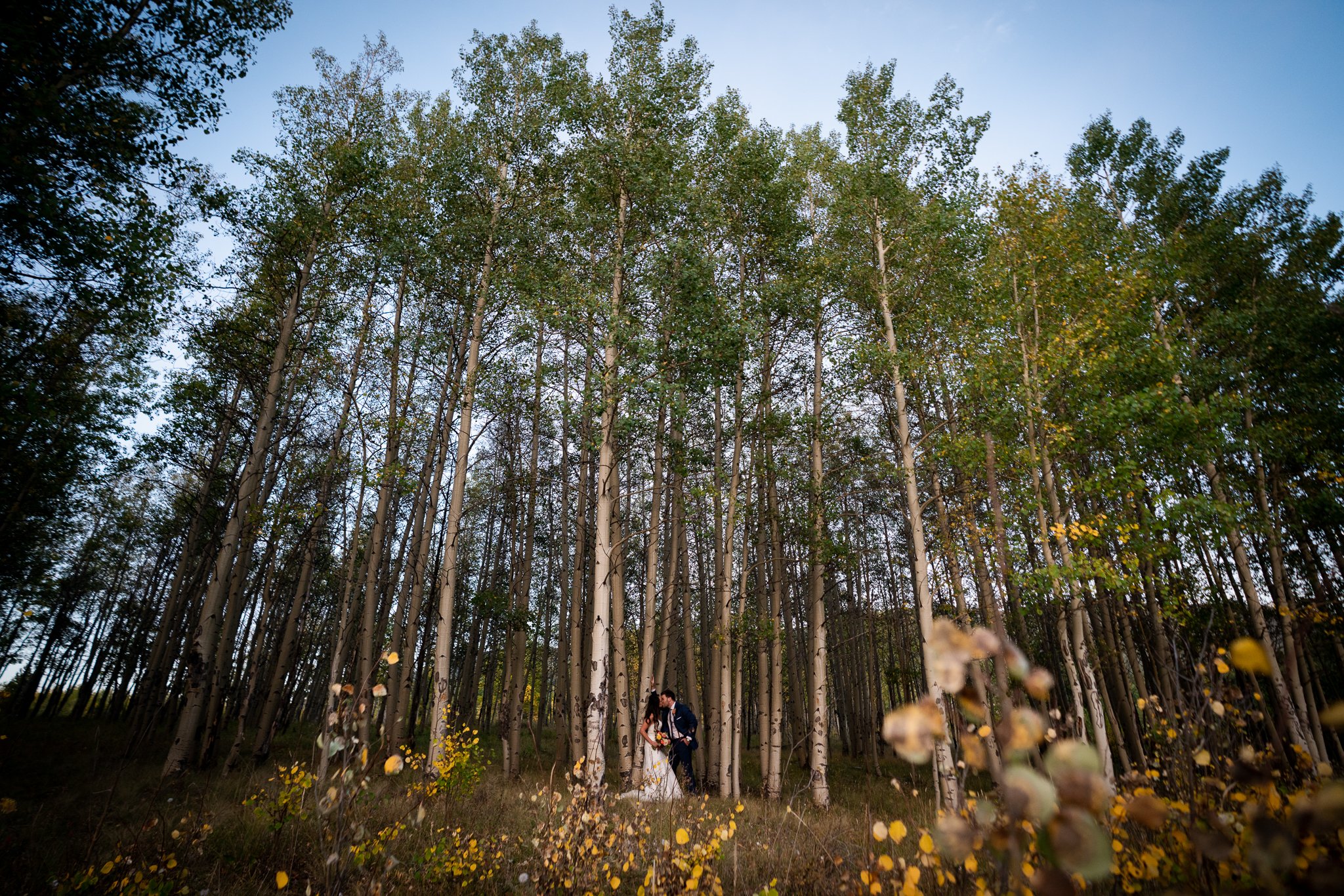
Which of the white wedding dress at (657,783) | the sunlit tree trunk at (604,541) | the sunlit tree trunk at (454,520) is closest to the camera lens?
the sunlit tree trunk at (604,541)

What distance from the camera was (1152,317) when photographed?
421 inches

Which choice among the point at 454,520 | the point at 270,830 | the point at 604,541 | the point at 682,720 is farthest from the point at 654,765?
the point at 454,520

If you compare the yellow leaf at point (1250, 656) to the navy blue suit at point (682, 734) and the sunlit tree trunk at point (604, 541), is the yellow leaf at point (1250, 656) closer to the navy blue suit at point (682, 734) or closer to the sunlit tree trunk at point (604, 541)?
the sunlit tree trunk at point (604, 541)

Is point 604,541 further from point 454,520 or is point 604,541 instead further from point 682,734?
point 682,734

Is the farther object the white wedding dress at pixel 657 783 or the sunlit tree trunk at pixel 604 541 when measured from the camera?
the white wedding dress at pixel 657 783

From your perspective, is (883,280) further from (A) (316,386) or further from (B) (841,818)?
(A) (316,386)

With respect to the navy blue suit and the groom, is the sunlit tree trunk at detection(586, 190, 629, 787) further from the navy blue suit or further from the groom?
the navy blue suit

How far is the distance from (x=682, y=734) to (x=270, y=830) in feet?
17.2

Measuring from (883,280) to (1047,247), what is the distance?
2.97m

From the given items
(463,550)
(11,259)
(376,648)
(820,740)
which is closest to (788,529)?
(820,740)

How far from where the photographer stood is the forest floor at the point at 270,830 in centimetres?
415

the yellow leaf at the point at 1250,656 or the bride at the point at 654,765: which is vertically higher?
the yellow leaf at the point at 1250,656

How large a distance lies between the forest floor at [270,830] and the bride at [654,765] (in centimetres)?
61

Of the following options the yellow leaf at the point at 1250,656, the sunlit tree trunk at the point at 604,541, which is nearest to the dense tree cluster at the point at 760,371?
the sunlit tree trunk at the point at 604,541
